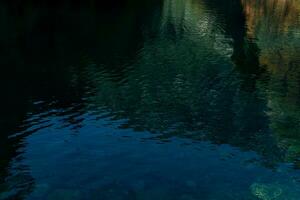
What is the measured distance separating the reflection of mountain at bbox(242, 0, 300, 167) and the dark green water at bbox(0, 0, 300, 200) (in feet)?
0.99

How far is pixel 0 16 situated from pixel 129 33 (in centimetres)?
3922

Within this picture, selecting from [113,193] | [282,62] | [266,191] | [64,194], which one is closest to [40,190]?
[64,194]

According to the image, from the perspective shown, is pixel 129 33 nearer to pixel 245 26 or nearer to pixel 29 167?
pixel 245 26

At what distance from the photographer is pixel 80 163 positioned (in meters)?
48.1

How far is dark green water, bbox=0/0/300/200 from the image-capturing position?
44.8 m

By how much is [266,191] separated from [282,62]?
184 feet

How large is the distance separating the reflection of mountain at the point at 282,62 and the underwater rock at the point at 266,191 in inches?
333

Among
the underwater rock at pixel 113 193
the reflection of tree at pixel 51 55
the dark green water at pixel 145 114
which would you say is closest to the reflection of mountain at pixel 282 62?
the dark green water at pixel 145 114

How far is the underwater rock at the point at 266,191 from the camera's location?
42688mm

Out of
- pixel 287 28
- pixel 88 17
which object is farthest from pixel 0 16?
pixel 287 28

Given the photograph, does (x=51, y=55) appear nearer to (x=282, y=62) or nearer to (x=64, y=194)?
(x=282, y=62)

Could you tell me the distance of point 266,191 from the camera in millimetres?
43562

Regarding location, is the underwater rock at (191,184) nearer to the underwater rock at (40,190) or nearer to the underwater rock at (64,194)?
the underwater rock at (64,194)

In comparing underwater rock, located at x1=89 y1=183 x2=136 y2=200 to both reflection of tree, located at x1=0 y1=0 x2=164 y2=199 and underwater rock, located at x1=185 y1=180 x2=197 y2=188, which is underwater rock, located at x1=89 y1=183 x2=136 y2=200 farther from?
reflection of tree, located at x1=0 y1=0 x2=164 y2=199
